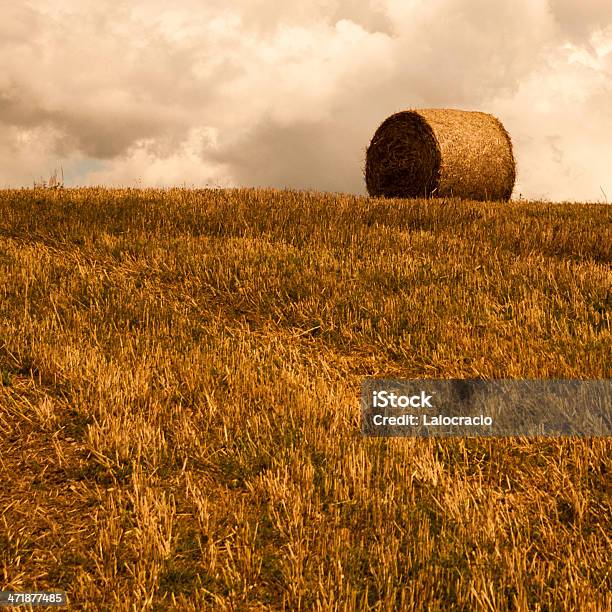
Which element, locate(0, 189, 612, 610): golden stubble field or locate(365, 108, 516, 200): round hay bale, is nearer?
locate(0, 189, 612, 610): golden stubble field

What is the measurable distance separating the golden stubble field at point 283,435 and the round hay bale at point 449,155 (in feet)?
21.2

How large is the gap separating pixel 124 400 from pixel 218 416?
0.75 meters

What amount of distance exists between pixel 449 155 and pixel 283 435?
13288mm

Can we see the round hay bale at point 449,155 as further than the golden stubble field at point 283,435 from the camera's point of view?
Yes

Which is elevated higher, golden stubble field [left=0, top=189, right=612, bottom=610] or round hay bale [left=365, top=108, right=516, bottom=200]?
round hay bale [left=365, top=108, right=516, bottom=200]

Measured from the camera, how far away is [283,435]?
458cm

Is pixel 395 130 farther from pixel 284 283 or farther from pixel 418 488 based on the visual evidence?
pixel 418 488

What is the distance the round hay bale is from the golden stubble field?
21.2ft

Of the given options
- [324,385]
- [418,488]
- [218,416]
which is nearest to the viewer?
[418,488]

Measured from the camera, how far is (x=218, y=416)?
5020 mm

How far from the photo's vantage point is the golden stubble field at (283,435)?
10.5 ft

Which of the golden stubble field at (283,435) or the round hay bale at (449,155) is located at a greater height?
the round hay bale at (449,155)

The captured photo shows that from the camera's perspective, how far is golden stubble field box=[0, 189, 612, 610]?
10.5ft

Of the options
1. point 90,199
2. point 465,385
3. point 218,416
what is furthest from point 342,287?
point 90,199
